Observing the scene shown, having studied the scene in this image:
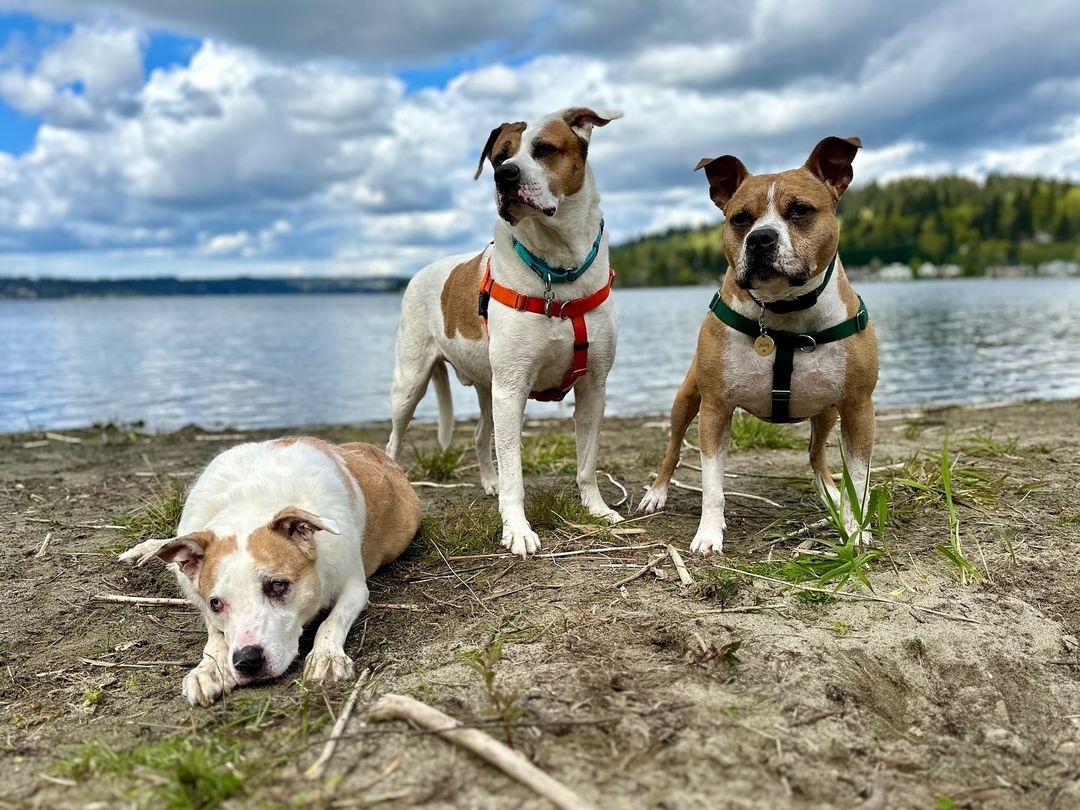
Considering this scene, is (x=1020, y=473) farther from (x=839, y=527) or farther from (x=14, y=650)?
(x=14, y=650)

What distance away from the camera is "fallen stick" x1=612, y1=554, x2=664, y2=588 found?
4.46 meters

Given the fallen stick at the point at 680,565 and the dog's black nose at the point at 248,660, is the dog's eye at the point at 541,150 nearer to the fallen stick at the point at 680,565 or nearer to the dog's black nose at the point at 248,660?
the fallen stick at the point at 680,565

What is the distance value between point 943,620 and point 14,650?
4.66 meters

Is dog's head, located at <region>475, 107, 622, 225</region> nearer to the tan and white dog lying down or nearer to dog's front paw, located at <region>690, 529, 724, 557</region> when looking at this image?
the tan and white dog lying down

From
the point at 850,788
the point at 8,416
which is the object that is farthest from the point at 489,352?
the point at 8,416

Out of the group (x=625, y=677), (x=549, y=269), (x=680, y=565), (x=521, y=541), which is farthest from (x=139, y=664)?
(x=549, y=269)

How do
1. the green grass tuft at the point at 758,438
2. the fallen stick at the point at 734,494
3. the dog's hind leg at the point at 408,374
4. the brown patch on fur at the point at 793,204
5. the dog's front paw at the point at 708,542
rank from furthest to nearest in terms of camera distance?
1. the green grass tuft at the point at 758,438
2. the dog's hind leg at the point at 408,374
3. the fallen stick at the point at 734,494
4. the dog's front paw at the point at 708,542
5. the brown patch on fur at the point at 793,204

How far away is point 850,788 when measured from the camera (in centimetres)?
279

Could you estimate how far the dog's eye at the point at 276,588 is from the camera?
3.76 m

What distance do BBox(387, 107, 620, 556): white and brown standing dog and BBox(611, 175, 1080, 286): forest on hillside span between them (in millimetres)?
133238

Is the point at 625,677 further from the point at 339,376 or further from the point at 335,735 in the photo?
the point at 339,376

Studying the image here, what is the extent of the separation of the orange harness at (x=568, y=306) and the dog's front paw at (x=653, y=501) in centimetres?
105

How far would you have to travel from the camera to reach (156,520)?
19.7ft

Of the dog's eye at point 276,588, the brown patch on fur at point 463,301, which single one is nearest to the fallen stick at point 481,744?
the dog's eye at point 276,588
